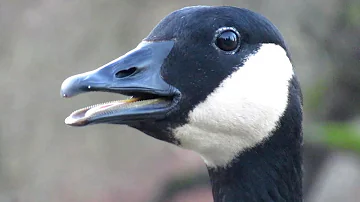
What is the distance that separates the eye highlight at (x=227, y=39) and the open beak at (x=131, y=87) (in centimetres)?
17

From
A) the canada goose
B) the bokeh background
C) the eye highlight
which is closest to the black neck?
the canada goose

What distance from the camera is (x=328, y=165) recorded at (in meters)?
6.08

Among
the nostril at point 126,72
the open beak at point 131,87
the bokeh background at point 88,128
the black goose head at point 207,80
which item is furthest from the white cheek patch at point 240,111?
the bokeh background at point 88,128

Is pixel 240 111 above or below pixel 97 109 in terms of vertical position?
below

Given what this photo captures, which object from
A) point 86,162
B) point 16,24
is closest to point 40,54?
point 16,24

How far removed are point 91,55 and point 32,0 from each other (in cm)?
82

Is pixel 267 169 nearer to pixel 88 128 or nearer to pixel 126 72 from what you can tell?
pixel 126 72

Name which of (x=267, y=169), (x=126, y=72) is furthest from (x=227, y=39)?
(x=267, y=169)

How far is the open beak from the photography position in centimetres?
194

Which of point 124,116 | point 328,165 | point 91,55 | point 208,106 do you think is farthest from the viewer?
point 328,165

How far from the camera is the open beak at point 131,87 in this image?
1936mm

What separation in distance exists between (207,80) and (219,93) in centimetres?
6

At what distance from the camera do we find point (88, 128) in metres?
5.71

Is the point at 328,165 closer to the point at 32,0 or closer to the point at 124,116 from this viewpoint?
the point at 32,0
